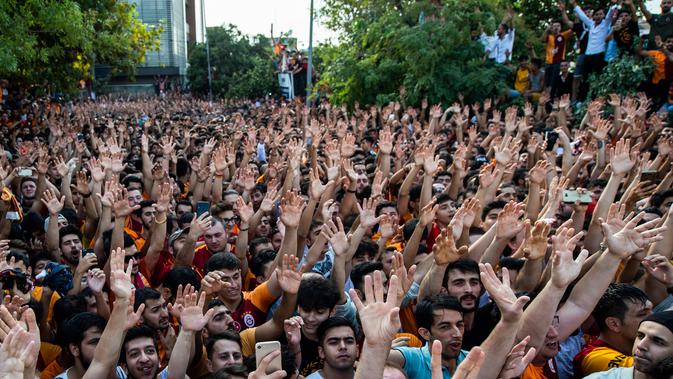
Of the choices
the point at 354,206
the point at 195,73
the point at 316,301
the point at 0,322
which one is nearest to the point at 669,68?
the point at 354,206

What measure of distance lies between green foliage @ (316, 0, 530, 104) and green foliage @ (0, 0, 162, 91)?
5.00 metres

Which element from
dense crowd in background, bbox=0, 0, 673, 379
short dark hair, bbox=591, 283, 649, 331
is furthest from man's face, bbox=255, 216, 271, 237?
short dark hair, bbox=591, 283, 649, 331

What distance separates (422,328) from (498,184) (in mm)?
3346

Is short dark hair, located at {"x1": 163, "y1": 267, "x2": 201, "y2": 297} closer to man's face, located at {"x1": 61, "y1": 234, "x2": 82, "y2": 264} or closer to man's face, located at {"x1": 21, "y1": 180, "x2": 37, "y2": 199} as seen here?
man's face, located at {"x1": 61, "y1": 234, "x2": 82, "y2": 264}

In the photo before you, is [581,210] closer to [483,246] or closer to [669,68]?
[483,246]

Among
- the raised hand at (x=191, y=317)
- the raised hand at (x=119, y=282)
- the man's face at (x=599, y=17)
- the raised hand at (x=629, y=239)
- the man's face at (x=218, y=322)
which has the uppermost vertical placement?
the man's face at (x=599, y=17)

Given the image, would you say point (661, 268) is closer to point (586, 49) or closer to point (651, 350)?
point (651, 350)

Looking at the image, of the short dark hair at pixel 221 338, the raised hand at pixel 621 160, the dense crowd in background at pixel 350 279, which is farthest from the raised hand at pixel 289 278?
the raised hand at pixel 621 160

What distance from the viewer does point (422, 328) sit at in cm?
386

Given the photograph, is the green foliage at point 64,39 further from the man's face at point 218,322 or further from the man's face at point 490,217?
the man's face at point 490,217

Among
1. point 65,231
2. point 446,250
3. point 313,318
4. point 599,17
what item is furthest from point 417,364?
point 599,17

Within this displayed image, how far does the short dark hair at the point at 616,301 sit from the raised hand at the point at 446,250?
87 centimetres

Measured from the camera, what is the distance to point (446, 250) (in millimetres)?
4398

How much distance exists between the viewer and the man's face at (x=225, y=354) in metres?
3.76
